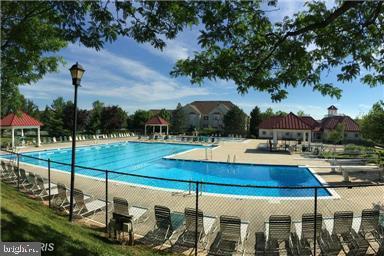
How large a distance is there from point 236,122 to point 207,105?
17.8m

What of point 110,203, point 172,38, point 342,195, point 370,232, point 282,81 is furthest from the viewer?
point 342,195

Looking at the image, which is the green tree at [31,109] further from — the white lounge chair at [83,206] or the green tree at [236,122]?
the white lounge chair at [83,206]

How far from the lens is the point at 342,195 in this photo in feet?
39.7

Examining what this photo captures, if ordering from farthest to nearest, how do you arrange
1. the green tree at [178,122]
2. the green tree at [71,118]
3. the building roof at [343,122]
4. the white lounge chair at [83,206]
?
the green tree at [178,122]
the building roof at [343,122]
the green tree at [71,118]
the white lounge chair at [83,206]

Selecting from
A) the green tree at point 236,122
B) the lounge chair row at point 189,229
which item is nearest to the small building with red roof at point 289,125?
the green tree at point 236,122

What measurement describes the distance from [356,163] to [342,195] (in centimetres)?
942

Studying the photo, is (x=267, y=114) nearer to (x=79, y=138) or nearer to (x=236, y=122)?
(x=236, y=122)

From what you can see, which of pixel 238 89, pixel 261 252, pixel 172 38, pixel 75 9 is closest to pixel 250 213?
pixel 261 252

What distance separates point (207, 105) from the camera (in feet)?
239

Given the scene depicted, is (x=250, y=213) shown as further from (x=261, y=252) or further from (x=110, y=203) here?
(x=110, y=203)

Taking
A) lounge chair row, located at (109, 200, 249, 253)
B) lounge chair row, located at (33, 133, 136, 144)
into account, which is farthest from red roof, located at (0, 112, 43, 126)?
lounge chair row, located at (109, 200, 249, 253)

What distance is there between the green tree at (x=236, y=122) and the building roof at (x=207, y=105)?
39.2 feet

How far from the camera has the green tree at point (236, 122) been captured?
184ft

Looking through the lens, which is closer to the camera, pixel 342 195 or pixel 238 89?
pixel 238 89
